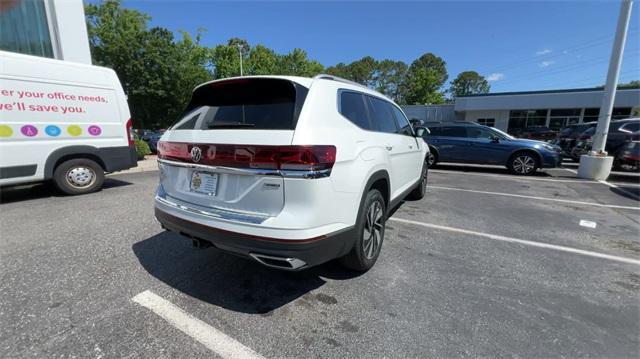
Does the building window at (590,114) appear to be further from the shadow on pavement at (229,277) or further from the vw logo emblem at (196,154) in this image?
the vw logo emblem at (196,154)

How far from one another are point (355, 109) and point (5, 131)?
5740 millimetres

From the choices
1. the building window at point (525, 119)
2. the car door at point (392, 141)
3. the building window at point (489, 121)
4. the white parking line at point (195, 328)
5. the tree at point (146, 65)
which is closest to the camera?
the white parking line at point (195, 328)

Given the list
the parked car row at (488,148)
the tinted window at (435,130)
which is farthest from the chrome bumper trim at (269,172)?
the tinted window at (435,130)

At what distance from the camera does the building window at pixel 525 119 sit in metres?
28.9

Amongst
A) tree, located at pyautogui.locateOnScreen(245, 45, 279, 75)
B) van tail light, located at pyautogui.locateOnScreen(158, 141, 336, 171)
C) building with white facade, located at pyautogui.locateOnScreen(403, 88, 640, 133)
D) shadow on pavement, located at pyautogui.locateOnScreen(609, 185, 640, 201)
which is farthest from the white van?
building with white facade, located at pyautogui.locateOnScreen(403, 88, 640, 133)

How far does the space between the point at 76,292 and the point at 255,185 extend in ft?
6.37

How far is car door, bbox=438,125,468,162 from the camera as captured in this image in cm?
1027

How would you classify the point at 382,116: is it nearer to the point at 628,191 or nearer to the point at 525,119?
the point at 628,191

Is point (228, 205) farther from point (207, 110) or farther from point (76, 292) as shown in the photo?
point (76, 292)

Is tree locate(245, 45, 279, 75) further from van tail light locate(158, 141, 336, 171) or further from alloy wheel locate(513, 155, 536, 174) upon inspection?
van tail light locate(158, 141, 336, 171)

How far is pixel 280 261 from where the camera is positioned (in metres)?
2.04

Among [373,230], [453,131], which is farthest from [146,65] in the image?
[373,230]

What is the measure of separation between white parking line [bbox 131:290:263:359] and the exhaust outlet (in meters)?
0.56

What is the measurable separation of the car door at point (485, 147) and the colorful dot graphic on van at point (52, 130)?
11.1 m
